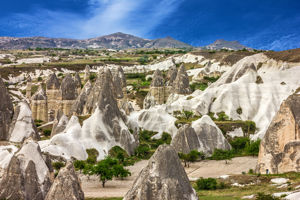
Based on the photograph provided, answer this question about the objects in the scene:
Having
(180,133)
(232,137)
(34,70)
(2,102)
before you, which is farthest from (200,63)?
(2,102)

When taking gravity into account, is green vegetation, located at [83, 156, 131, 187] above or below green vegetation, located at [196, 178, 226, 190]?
above

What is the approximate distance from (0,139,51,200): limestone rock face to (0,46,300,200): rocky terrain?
0.05 meters

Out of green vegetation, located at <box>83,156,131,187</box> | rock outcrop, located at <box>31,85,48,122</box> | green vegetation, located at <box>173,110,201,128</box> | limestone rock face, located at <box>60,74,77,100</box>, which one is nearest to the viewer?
green vegetation, located at <box>83,156,131,187</box>

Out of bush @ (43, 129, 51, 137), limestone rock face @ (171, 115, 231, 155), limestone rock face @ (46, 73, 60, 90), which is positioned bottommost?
limestone rock face @ (171, 115, 231, 155)

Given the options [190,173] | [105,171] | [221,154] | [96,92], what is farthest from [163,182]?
[96,92]

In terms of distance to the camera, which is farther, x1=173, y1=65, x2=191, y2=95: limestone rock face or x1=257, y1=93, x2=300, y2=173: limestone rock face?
→ x1=173, y1=65, x2=191, y2=95: limestone rock face

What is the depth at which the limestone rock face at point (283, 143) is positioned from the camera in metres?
23.1

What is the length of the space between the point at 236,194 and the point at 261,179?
298 centimetres

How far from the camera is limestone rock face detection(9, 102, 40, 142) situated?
27.9 meters

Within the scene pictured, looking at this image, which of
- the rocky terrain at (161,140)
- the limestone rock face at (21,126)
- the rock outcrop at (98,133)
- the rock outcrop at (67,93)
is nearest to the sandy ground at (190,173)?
the rocky terrain at (161,140)

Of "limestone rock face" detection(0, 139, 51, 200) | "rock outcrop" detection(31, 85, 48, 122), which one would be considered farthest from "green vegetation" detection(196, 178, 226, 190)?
"rock outcrop" detection(31, 85, 48, 122)

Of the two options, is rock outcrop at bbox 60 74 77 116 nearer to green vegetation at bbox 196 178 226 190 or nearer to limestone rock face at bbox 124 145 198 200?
green vegetation at bbox 196 178 226 190

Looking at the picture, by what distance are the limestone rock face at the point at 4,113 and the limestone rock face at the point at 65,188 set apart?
14.3m

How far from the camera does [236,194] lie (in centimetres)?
1933
